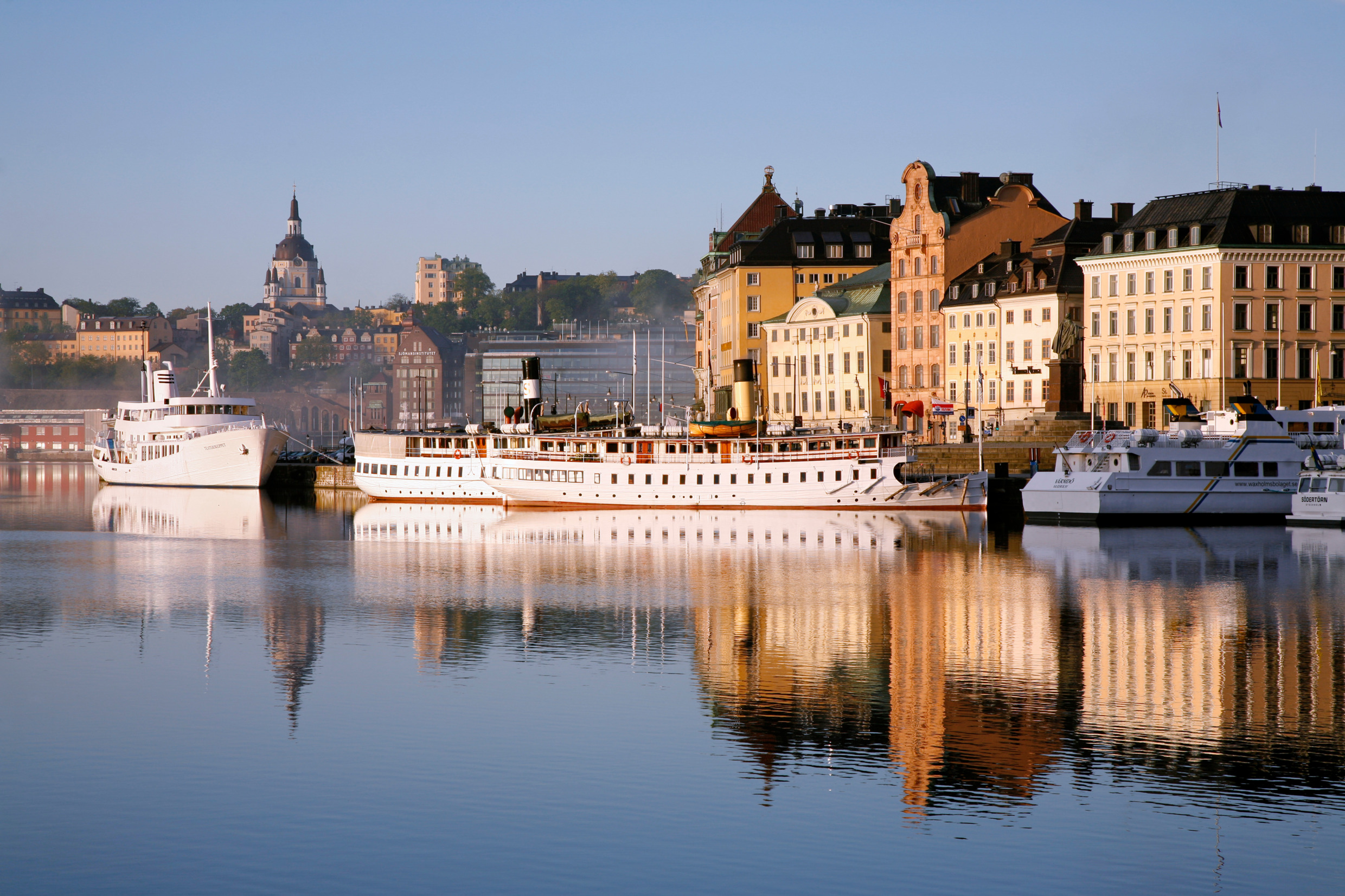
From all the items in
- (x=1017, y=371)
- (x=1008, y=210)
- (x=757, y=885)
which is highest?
(x=1008, y=210)

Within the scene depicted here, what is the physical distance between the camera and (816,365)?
127375 millimetres

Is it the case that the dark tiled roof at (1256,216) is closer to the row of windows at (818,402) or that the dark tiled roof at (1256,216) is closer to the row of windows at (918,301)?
the row of windows at (918,301)

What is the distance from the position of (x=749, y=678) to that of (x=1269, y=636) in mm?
13372

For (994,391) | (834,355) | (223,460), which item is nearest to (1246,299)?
(994,391)

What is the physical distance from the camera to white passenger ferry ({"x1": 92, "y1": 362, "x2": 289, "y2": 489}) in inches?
4596

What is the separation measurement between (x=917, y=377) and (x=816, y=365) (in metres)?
12.8

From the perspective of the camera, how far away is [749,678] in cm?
3162

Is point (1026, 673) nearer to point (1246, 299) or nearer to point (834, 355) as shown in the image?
point (1246, 299)

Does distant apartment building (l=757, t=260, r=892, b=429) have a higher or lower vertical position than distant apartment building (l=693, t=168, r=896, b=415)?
lower

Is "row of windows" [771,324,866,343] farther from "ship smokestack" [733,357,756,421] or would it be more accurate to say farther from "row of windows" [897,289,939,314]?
"ship smokestack" [733,357,756,421]

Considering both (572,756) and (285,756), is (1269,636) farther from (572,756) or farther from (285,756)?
(285,756)

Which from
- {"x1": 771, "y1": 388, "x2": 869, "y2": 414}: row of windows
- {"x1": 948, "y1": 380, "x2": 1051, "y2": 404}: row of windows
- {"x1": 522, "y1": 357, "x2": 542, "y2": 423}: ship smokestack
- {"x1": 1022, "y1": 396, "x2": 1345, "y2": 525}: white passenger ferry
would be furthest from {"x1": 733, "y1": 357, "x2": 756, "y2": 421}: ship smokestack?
{"x1": 771, "y1": 388, "x2": 869, "y2": 414}: row of windows

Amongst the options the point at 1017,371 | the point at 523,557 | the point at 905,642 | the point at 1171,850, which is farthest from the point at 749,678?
the point at 1017,371

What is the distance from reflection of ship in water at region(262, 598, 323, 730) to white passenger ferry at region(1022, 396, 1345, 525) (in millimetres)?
38078
